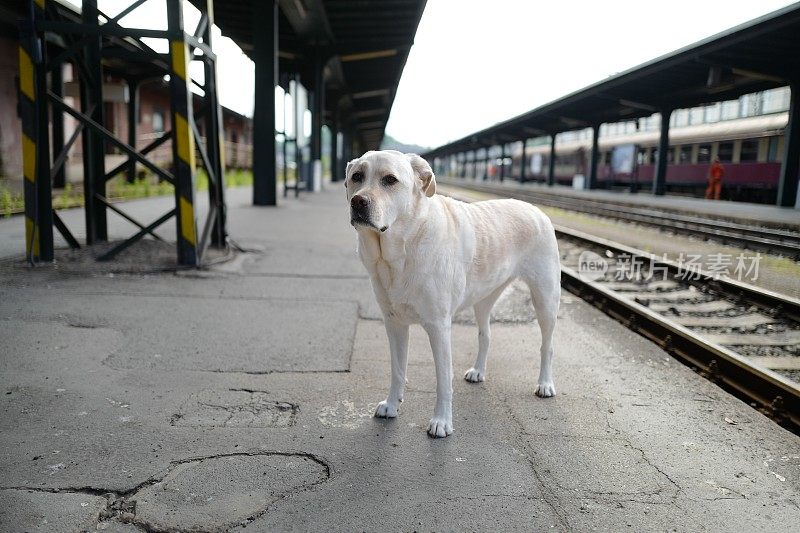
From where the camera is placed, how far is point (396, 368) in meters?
3.12

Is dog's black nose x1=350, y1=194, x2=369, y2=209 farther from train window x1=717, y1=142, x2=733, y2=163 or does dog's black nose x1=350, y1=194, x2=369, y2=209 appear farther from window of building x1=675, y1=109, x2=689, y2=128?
window of building x1=675, y1=109, x2=689, y2=128

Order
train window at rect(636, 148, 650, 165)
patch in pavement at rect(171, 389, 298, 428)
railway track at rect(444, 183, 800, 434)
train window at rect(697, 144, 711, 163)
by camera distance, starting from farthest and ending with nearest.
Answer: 1. train window at rect(636, 148, 650, 165)
2. train window at rect(697, 144, 711, 163)
3. railway track at rect(444, 183, 800, 434)
4. patch in pavement at rect(171, 389, 298, 428)

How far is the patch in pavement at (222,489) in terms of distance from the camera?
2131 mm

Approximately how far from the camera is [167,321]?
4.73 metres

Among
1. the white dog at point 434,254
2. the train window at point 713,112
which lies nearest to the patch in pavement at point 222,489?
the white dog at point 434,254

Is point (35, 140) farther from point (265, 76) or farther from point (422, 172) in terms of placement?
point (265, 76)

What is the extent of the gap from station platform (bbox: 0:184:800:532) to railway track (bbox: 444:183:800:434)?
22 cm

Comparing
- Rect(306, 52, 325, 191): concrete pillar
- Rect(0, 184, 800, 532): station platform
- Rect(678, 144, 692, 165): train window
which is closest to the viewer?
Rect(0, 184, 800, 532): station platform

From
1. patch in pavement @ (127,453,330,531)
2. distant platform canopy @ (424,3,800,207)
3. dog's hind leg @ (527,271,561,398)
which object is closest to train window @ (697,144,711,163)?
distant platform canopy @ (424,3,800,207)

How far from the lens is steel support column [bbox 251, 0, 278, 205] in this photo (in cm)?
1501

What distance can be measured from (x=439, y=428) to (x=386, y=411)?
0.37m

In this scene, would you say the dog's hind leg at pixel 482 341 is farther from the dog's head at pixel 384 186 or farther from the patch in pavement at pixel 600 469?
the dog's head at pixel 384 186

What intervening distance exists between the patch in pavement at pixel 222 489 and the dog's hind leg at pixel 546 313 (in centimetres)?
161

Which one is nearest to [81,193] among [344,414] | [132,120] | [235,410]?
[132,120]
